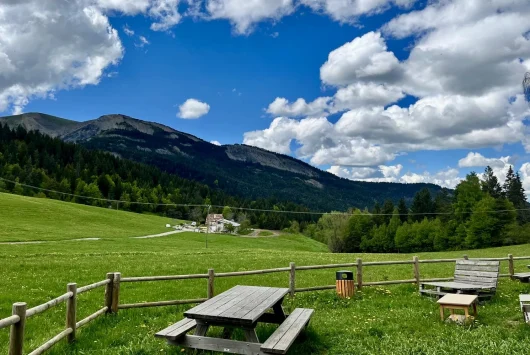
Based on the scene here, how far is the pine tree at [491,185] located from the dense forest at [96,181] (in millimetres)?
64155

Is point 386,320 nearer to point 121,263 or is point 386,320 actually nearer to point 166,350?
point 166,350

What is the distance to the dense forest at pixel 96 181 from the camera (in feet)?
350

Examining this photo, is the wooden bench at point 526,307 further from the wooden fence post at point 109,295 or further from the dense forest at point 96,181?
the dense forest at point 96,181

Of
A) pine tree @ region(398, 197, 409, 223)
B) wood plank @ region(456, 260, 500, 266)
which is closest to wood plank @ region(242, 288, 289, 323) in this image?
wood plank @ region(456, 260, 500, 266)

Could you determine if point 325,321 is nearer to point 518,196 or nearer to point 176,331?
point 176,331

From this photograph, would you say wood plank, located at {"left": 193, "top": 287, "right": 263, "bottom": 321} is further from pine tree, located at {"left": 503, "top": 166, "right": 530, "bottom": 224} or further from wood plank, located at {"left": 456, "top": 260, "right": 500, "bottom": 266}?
pine tree, located at {"left": 503, "top": 166, "right": 530, "bottom": 224}

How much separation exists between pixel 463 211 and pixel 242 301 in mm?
72226

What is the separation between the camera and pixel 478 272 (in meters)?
13.5

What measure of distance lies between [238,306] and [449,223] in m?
74.6

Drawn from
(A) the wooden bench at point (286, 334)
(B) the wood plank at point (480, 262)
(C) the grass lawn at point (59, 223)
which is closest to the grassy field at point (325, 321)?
(A) the wooden bench at point (286, 334)

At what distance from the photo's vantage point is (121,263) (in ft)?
73.6

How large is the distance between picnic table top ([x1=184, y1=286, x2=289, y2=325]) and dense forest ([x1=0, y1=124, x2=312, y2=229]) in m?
96.5

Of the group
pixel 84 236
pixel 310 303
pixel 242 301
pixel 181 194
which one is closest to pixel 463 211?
pixel 84 236

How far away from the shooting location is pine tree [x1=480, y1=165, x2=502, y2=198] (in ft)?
246
